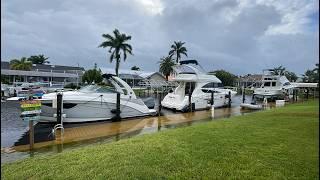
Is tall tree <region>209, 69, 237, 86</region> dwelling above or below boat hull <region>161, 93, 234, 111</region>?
above

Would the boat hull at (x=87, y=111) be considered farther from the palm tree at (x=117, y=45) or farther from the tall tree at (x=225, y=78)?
the tall tree at (x=225, y=78)

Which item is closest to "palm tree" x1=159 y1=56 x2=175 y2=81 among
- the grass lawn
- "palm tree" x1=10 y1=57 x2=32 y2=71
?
"palm tree" x1=10 y1=57 x2=32 y2=71

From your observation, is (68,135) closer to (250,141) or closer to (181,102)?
(250,141)

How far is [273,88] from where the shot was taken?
41000mm

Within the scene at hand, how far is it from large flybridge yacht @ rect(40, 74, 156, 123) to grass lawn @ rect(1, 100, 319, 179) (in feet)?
33.6

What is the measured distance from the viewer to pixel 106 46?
57094 millimetres

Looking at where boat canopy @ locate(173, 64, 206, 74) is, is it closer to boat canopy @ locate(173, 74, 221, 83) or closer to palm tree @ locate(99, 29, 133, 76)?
boat canopy @ locate(173, 74, 221, 83)

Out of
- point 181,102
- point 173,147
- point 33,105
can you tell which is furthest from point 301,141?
point 181,102

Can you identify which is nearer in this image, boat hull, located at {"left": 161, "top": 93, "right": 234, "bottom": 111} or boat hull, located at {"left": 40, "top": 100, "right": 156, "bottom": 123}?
boat hull, located at {"left": 40, "top": 100, "right": 156, "bottom": 123}

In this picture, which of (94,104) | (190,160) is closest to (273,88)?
(94,104)

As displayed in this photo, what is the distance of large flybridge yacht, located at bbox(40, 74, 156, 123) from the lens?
17.5 m

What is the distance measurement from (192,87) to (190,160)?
21687mm

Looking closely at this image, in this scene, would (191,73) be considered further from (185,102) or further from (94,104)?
(94,104)

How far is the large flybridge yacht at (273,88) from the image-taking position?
4028 centimetres
